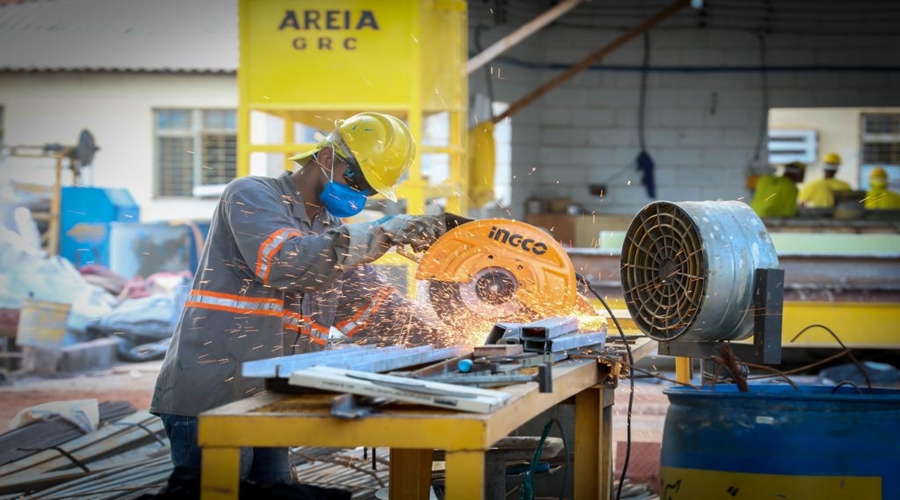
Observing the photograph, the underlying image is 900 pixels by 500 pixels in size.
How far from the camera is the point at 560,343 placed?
330 cm

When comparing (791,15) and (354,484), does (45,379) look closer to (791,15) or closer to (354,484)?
(354,484)

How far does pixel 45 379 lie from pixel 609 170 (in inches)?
297

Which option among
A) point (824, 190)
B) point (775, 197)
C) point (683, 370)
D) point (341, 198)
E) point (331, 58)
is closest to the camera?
point (341, 198)

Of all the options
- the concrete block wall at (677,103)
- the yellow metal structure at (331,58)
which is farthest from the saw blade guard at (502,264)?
the concrete block wall at (677,103)

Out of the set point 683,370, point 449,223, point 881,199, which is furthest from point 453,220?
point 881,199

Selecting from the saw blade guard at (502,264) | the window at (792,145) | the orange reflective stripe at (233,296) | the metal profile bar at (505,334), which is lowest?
→ the metal profile bar at (505,334)

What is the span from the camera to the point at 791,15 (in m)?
14.3

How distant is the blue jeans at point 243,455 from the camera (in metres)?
3.35

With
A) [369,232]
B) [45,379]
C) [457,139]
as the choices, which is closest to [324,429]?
[369,232]

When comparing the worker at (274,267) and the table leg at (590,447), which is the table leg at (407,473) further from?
the table leg at (590,447)

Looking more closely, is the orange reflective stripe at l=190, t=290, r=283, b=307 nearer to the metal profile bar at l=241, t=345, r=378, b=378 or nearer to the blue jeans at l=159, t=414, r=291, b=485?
the blue jeans at l=159, t=414, r=291, b=485

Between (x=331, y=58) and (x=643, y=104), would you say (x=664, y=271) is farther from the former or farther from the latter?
(x=643, y=104)

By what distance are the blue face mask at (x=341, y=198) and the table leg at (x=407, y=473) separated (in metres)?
0.82

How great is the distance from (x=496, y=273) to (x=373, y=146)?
592mm
